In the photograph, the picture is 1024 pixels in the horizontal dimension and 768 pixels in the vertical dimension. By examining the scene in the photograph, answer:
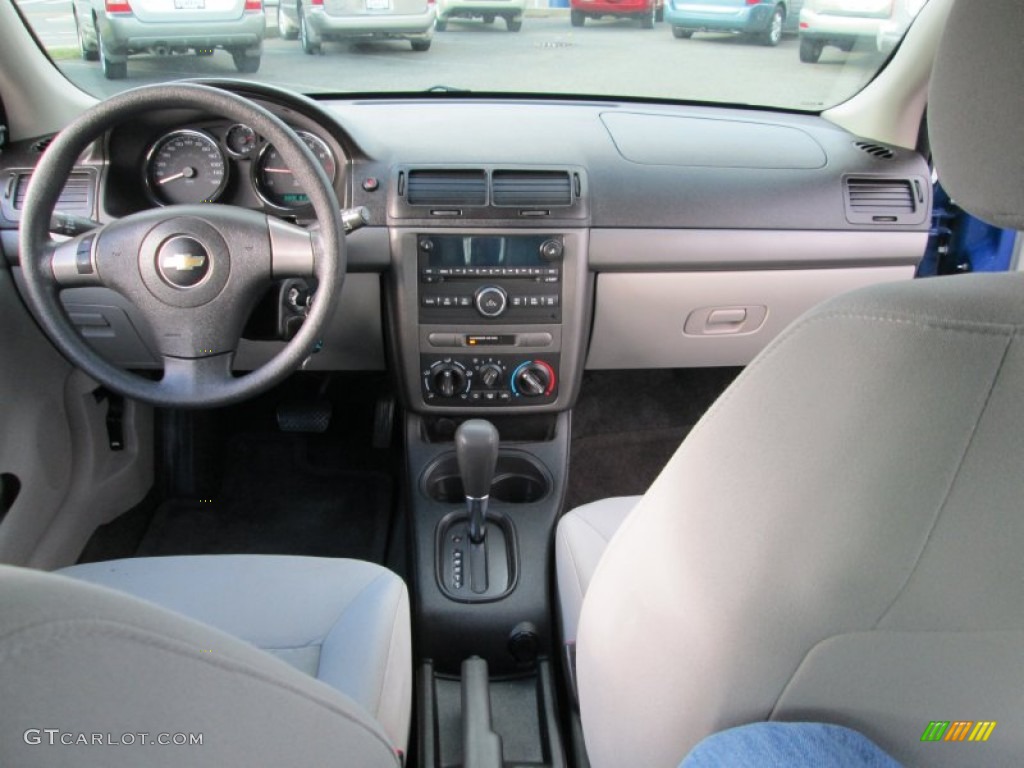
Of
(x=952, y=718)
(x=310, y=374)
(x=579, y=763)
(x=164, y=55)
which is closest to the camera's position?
(x=952, y=718)

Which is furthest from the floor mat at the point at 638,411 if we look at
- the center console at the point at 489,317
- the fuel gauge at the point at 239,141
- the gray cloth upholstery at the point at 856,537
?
the gray cloth upholstery at the point at 856,537

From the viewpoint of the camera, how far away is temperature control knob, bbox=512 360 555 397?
1873mm

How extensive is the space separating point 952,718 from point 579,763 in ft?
2.69

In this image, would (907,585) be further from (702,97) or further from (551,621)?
(702,97)

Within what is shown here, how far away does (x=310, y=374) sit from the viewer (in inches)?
94.9

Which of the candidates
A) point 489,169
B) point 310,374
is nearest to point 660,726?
point 489,169

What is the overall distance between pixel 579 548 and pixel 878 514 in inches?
34.1

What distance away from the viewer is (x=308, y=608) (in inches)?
51.3

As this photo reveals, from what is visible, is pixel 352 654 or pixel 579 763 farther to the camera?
pixel 579 763

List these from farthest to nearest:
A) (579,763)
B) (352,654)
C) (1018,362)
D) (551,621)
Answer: (551,621), (579,763), (352,654), (1018,362)

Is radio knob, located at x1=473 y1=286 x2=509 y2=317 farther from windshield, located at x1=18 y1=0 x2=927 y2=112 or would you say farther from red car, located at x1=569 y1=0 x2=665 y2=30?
red car, located at x1=569 y1=0 x2=665 y2=30

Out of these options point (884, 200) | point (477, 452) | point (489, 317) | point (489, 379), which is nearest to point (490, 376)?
point (489, 379)

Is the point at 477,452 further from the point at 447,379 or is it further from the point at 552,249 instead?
the point at 552,249

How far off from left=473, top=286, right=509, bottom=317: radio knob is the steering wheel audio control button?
53 centimetres
